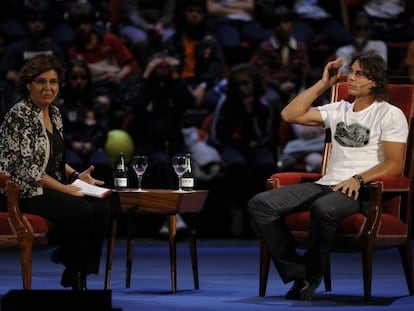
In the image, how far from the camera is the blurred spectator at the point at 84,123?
9.56 m

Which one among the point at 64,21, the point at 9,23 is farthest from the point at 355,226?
the point at 9,23

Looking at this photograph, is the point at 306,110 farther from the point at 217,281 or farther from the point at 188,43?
the point at 188,43

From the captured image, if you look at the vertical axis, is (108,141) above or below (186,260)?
above

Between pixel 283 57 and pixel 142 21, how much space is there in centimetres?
139

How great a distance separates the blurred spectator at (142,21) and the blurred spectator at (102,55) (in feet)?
1.10

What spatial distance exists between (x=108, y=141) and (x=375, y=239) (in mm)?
3793

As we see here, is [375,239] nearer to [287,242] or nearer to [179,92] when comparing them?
[287,242]

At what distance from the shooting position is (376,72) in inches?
260

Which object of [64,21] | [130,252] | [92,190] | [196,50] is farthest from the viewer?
[64,21]

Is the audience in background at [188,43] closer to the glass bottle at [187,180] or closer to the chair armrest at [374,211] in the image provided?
the glass bottle at [187,180]

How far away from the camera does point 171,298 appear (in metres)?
6.50

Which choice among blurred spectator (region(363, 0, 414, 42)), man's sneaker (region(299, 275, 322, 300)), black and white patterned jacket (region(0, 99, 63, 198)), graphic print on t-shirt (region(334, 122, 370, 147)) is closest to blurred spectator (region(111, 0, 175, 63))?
blurred spectator (region(363, 0, 414, 42))

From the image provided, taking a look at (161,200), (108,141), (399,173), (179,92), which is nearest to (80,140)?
(108,141)

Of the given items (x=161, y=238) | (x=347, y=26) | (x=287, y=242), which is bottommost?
(x=161, y=238)
